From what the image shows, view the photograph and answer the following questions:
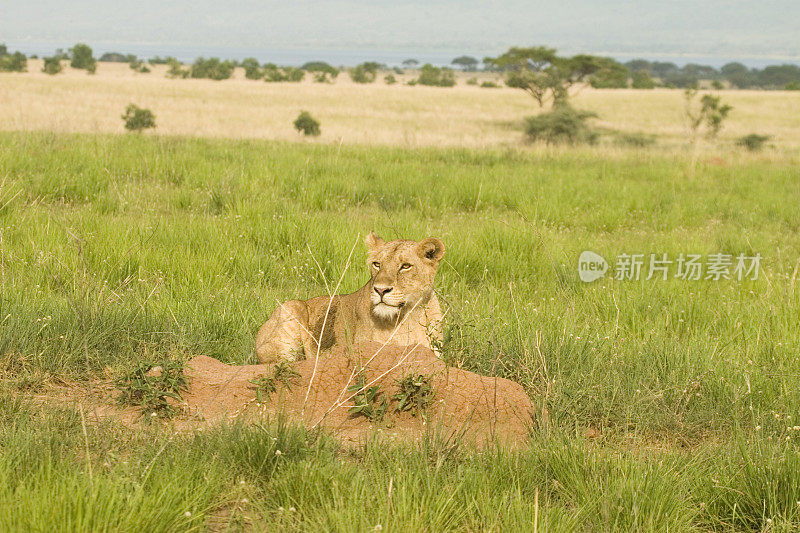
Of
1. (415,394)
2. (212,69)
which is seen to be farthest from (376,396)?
(212,69)

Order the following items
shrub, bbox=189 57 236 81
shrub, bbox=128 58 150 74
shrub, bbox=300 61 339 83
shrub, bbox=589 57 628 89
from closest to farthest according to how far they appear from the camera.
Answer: shrub, bbox=589 57 628 89
shrub, bbox=189 57 236 81
shrub, bbox=300 61 339 83
shrub, bbox=128 58 150 74

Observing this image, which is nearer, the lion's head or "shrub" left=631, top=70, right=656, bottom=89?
the lion's head

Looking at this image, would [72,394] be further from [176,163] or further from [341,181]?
[176,163]

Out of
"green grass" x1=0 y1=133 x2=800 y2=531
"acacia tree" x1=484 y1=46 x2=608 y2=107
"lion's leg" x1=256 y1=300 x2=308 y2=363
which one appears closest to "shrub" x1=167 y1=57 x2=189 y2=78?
"acacia tree" x1=484 y1=46 x2=608 y2=107

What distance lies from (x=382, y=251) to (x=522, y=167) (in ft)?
35.6

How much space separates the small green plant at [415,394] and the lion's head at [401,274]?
54 centimetres

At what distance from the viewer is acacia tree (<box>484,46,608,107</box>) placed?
176 feet

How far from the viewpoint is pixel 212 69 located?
3216 inches

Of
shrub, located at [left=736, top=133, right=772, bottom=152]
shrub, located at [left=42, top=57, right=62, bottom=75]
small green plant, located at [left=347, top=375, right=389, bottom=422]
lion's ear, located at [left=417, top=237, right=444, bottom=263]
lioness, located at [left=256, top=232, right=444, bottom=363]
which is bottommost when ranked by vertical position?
shrub, located at [left=736, top=133, right=772, bottom=152]

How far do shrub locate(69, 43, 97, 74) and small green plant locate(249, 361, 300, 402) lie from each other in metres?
87.0

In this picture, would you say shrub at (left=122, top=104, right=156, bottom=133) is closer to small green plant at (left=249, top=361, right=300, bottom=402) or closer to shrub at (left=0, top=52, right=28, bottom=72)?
small green plant at (left=249, top=361, right=300, bottom=402)

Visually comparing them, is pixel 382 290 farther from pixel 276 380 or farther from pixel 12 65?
pixel 12 65

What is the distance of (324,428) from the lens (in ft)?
13.3

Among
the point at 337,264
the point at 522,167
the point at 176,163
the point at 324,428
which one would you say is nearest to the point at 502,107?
the point at 522,167
